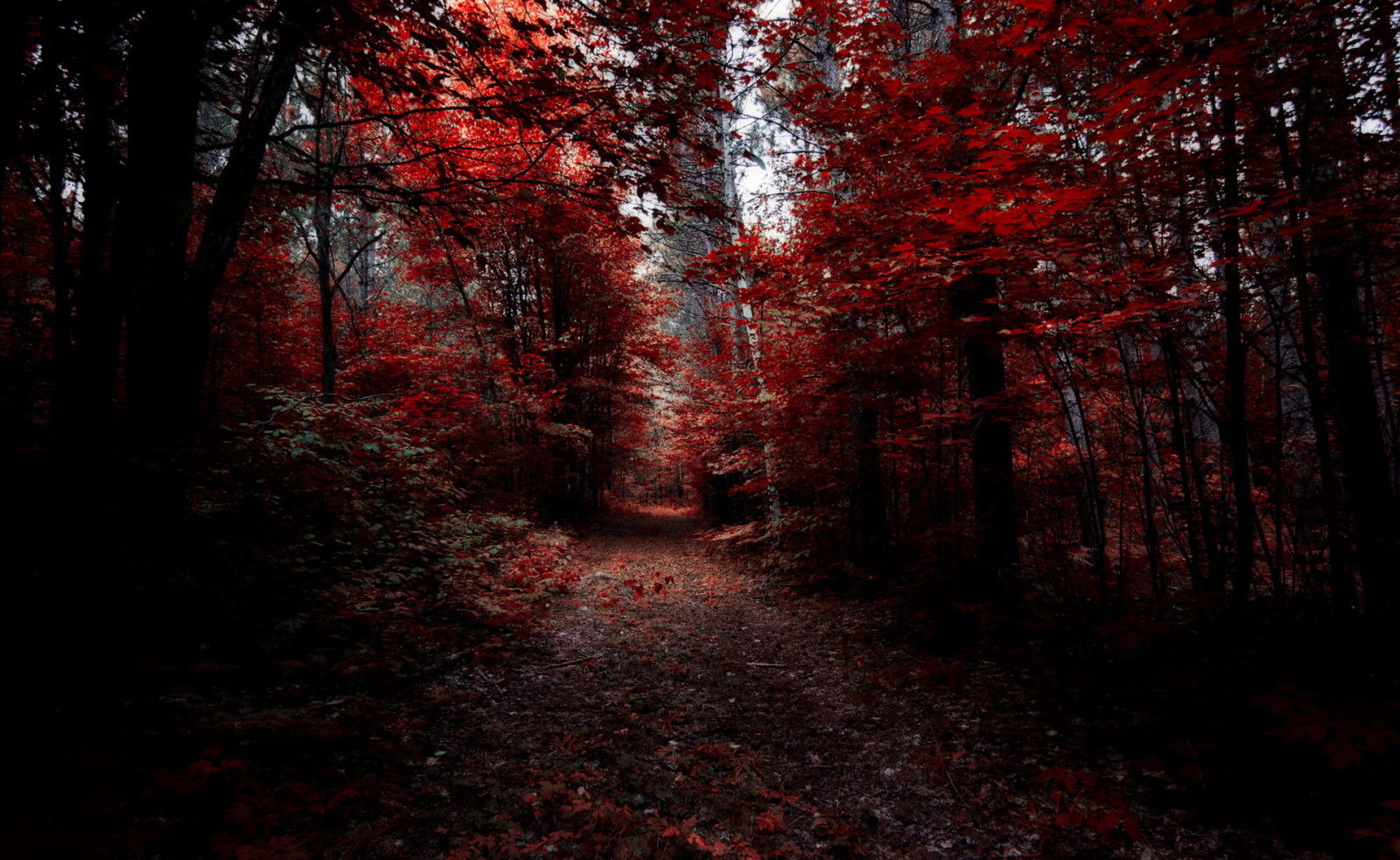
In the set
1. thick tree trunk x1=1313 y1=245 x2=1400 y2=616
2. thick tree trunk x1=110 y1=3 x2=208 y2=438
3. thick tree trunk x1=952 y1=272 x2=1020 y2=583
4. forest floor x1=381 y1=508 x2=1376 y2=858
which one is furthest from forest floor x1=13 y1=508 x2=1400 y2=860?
thick tree trunk x1=110 y1=3 x2=208 y2=438

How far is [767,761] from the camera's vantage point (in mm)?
3400

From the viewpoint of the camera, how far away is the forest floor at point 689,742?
2.25m

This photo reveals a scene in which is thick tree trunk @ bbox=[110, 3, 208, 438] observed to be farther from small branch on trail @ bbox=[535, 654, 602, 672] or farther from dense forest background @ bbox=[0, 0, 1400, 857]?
small branch on trail @ bbox=[535, 654, 602, 672]

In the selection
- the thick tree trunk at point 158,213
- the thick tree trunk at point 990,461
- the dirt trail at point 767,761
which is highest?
the thick tree trunk at point 158,213

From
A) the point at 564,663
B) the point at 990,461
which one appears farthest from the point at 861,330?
the point at 564,663

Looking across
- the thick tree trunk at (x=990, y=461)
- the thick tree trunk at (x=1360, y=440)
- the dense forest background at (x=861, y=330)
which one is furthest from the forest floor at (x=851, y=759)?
the thick tree trunk at (x=1360, y=440)

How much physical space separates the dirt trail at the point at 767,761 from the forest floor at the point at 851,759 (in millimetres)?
14

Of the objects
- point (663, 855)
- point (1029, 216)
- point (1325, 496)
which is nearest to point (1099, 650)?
point (1325, 496)

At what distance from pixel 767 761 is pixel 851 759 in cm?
56

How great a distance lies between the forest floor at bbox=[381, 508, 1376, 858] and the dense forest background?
399mm

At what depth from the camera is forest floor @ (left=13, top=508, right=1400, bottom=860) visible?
7.39 feet

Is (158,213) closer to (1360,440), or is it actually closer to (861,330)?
(861,330)

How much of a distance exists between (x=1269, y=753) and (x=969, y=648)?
221cm

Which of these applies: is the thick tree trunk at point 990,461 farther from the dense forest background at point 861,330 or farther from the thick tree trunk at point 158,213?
the thick tree trunk at point 158,213
